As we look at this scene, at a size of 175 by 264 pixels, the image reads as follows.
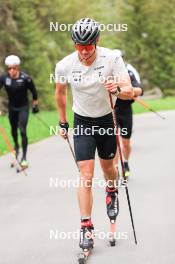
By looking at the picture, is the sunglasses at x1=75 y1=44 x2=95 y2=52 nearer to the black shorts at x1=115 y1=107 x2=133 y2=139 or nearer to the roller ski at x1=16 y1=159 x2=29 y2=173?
the black shorts at x1=115 y1=107 x2=133 y2=139

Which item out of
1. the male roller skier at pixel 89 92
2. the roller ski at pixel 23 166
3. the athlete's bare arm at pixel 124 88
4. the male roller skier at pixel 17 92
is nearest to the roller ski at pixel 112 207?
the male roller skier at pixel 89 92

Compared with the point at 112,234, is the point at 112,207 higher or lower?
higher

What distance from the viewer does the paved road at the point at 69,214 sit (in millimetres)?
6051

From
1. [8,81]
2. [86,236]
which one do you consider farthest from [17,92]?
[86,236]

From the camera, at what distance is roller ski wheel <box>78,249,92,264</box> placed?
18.8ft

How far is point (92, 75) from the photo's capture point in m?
6.00

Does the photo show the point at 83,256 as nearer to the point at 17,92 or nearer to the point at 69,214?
the point at 69,214

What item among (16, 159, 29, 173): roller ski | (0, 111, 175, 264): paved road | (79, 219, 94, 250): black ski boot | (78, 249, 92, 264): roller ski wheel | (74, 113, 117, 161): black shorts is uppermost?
(74, 113, 117, 161): black shorts

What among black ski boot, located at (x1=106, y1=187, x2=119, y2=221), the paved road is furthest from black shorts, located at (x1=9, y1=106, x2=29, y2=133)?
black ski boot, located at (x1=106, y1=187, x2=119, y2=221)

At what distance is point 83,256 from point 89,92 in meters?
1.47

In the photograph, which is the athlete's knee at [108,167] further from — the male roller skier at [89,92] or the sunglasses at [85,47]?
the sunglasses at [85,47]

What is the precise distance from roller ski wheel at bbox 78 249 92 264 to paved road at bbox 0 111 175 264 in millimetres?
59

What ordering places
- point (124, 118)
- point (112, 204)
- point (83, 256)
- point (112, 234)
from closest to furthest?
point (83, 256) → point (112, 234) → point (112, 204) → point (124, 118)

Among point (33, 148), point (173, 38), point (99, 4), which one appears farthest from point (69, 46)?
point (33, 148)
